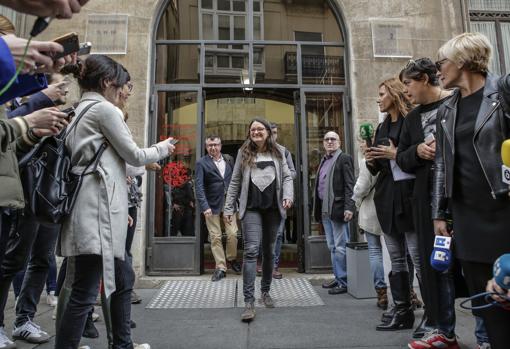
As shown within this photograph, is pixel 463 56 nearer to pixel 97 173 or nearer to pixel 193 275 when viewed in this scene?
pixel 97 173

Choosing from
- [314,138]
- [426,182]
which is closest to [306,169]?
[314,138]

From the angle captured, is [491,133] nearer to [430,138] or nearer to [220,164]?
[430,138]

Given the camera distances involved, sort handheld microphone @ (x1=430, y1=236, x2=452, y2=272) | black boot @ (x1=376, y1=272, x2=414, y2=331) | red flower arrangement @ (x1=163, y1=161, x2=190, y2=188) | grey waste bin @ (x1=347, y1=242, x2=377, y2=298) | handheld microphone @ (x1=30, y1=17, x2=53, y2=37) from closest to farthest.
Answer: handheld microphone @ (x1=30, y1=17, x2=53, y2=37) < handheld microphone @ (x1=430, y1=236, x2=452, y2=272) < black boot @ (x1=376, y1=272, x2=414, y2=331) < grey waste bin @ (x1=347, y1=242, x2=377, y2=298) < red flower arrangement @ (x1=163, y1=161, x2=190, y2=188)

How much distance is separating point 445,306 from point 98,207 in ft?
8.56

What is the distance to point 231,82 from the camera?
7023mm

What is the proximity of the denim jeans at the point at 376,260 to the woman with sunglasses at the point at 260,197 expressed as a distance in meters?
1.00

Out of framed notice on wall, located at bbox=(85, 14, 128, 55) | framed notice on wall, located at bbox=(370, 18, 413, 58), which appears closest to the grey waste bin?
framed notice on wall, located at bbox=(370, 18, 413, 58)

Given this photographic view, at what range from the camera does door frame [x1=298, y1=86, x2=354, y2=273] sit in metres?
6.44

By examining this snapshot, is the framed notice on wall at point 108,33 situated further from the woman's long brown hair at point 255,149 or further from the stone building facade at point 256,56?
the woman's long brown hair at point 255,149

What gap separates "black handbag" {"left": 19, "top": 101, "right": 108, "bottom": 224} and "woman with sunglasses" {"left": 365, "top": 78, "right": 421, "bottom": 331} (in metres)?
2.49

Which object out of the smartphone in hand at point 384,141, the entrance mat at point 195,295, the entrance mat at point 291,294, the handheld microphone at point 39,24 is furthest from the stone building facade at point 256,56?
the handheld microphone at point 39,24

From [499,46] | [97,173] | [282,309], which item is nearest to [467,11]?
[499,46]

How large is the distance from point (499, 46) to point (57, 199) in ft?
26.7

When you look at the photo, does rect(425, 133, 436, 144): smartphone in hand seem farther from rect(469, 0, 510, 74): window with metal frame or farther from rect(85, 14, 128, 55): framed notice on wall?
rect(469, 0, 510, 74): window with metal frame
